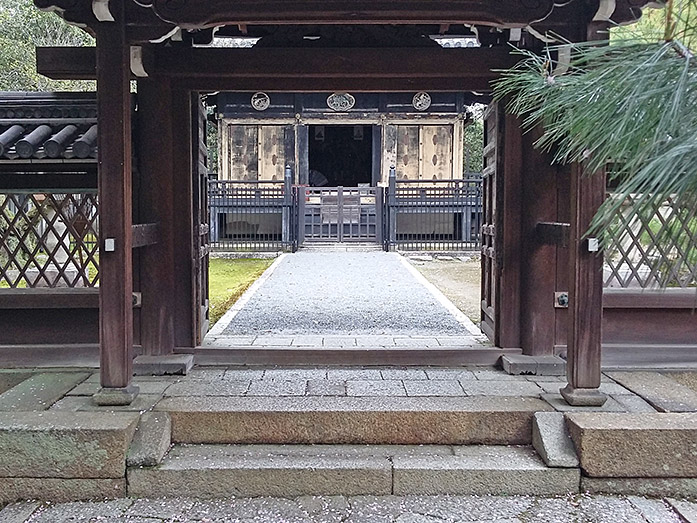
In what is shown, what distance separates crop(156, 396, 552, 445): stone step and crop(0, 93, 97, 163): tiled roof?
1.57 m

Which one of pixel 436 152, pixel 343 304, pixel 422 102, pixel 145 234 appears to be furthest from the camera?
pixel 436 152

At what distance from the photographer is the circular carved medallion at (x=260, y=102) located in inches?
571

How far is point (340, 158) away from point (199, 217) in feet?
56.1

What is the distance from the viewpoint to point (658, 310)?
3.66m

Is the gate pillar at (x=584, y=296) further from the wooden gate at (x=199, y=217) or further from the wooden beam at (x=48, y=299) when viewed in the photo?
the wooden beam at (x=48, y=299)

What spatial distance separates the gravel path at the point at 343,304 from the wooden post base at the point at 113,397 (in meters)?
1.83

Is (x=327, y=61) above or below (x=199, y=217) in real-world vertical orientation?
above

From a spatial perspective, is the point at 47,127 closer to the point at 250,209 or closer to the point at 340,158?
the point at 250,209

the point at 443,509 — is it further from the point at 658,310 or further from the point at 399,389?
the point at 658,310

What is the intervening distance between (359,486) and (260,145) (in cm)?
1316

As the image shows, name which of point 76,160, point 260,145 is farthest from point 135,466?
point 260,145

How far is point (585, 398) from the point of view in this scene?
284 cm

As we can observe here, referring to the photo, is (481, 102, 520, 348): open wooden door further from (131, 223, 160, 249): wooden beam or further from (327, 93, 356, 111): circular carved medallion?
(327, 93, 356, 111): circular carved medallion

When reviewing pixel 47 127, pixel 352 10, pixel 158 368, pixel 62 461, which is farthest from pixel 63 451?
pixel 352 10
